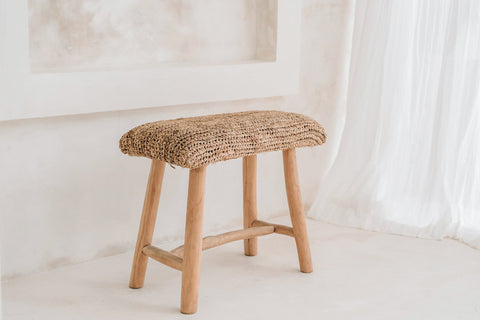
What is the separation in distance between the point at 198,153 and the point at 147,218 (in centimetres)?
33

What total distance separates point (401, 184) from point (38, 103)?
1.31m

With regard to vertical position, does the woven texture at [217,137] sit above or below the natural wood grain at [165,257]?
above

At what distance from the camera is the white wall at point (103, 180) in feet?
6.36

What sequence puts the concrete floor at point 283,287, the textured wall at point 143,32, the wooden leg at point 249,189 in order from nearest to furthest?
1. the concrete floor at point 283,287
2. the textured wall at point 143,32
3. the wooden leg at point 249,189

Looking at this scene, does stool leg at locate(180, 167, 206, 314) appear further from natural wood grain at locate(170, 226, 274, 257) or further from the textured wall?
the textured wall

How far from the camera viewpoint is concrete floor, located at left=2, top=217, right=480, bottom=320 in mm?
1768

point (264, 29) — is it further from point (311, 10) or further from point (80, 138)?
point (80, 138)

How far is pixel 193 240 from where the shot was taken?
1.74 meters

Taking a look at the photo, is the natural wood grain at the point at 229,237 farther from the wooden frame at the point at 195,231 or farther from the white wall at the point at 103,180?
the white wall at the point at 103,180

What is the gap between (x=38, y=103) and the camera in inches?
73.6

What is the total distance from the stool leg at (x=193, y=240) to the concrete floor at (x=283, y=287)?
48 mm

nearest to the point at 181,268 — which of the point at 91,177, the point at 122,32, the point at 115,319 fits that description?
the point at 115,319

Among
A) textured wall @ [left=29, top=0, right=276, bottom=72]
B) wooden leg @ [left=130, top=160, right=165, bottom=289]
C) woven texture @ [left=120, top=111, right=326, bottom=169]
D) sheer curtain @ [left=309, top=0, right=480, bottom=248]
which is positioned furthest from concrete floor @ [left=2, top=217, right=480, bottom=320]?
textured wall @ [left=29, top=0, right=276, bottom=72]

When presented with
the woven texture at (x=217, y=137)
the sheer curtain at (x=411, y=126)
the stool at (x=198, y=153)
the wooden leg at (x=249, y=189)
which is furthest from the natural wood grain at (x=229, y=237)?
the sheer curtain at (x=411, y=126)
